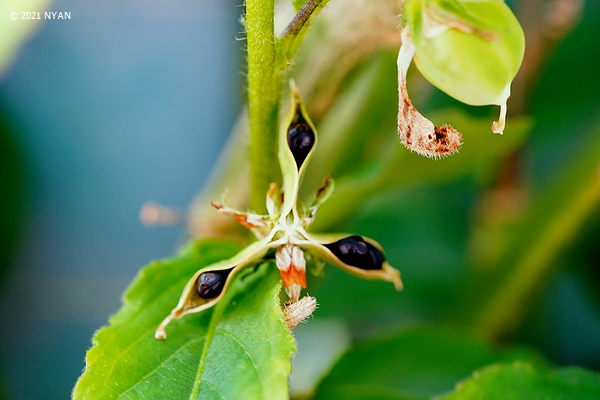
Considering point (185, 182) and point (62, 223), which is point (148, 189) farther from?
point (62, 223)

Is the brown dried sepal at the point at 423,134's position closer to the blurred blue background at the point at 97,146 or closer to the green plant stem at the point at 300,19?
the green plant stem at the point at 300,19

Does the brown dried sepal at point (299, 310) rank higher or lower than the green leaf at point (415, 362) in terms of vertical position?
higher

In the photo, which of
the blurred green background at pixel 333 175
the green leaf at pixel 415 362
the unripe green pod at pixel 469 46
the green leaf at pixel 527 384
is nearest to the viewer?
the unripe green pod at pixel 469 46

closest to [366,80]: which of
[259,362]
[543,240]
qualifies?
[543,240]

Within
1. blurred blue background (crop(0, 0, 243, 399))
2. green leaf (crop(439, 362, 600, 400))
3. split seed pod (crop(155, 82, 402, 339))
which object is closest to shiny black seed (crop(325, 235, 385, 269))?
split seed pod (crop(155, 82, 402, 339))

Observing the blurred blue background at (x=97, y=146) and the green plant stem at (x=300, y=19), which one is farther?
the blurred blue background at (x=97, y=146)

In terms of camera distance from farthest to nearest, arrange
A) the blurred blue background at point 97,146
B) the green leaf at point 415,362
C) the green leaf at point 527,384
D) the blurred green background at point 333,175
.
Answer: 1. the blurred blue background at point 97,146
2. the blurred green background at point 333,175
3. the green leaf at point 415,362
4. the green leaf at point 527,384

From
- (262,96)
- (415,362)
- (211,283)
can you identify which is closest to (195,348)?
(211,283)

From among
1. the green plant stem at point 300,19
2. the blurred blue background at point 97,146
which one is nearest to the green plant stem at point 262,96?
the green plant stem at point 300,19
